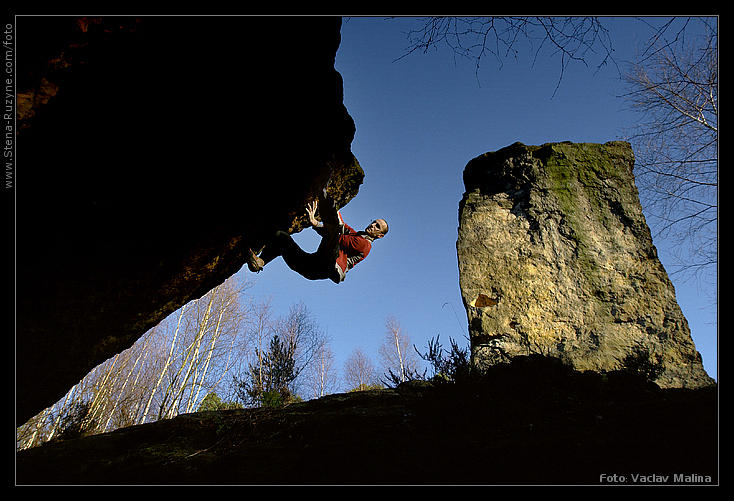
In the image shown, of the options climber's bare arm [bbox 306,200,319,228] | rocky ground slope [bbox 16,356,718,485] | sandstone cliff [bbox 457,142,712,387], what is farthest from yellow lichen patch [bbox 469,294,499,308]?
climber's bare arm [bbox 306,200,319,228]

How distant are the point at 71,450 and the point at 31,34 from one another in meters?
4.18

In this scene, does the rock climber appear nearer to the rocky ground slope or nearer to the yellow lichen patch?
the rocky ground slope

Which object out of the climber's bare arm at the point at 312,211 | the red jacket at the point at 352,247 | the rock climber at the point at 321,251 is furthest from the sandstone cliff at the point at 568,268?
the climber's bare arm at the point at 312,211

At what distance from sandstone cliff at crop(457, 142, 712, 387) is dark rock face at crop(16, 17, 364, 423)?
268 cm

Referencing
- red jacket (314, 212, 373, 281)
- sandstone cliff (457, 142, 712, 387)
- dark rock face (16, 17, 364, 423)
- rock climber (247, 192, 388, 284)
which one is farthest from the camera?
red jacket (314, 212, 373, 281)

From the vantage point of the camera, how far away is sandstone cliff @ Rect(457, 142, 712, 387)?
4.45m

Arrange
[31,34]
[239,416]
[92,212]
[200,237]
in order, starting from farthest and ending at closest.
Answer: [239,416] → [200,237] → [92,212] → [31,34]

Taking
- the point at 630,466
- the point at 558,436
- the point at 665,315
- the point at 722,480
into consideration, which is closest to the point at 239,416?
the point at 558,436

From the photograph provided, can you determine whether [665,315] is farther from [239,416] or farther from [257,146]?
[239,416]

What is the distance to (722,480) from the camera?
201cm

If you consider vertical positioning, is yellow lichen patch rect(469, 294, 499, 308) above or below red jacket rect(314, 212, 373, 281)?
below

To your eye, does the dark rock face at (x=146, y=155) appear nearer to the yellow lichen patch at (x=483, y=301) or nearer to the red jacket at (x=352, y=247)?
the red jacket at (x=352, y=247)

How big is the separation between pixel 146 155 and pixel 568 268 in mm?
5193

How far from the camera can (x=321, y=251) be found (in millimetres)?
4781
